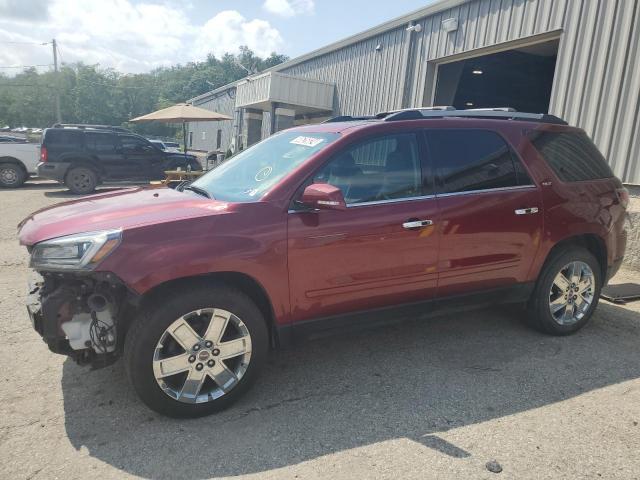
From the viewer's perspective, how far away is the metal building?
7.12 metres

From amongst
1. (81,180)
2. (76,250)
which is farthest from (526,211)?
(81,180)

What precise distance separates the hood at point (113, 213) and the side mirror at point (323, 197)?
526mm

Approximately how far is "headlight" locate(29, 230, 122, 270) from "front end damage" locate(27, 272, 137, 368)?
0.23ft

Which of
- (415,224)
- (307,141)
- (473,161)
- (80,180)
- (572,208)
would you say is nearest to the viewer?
(415,224)

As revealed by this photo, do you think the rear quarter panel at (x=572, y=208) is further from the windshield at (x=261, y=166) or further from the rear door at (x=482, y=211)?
the windshield at (x=261, y=166)

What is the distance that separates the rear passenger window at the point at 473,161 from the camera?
Result: 3.52 meters

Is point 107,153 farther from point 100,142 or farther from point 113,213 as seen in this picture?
point 113,213

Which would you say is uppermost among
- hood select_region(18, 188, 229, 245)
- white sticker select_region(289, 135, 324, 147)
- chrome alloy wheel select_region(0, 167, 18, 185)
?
white sticker select_region(289, 135, 324, 147)

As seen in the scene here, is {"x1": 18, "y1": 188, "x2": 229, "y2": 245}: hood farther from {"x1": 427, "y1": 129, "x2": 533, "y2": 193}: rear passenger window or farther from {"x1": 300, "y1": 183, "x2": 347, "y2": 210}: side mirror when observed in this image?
{"x1": 427, "y1": 129, "x2": 533, "y2": 193}: rear passenger window

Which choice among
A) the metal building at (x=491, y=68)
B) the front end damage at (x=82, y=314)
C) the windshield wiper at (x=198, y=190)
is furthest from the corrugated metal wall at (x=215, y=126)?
the front end damage at (x=82, y=314)

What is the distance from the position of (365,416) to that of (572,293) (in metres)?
2.44

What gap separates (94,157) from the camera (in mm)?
13297

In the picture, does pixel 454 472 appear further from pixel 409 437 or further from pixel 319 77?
pixel 319 77

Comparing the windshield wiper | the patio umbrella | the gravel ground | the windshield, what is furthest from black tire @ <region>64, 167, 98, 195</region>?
the windshield wiper
